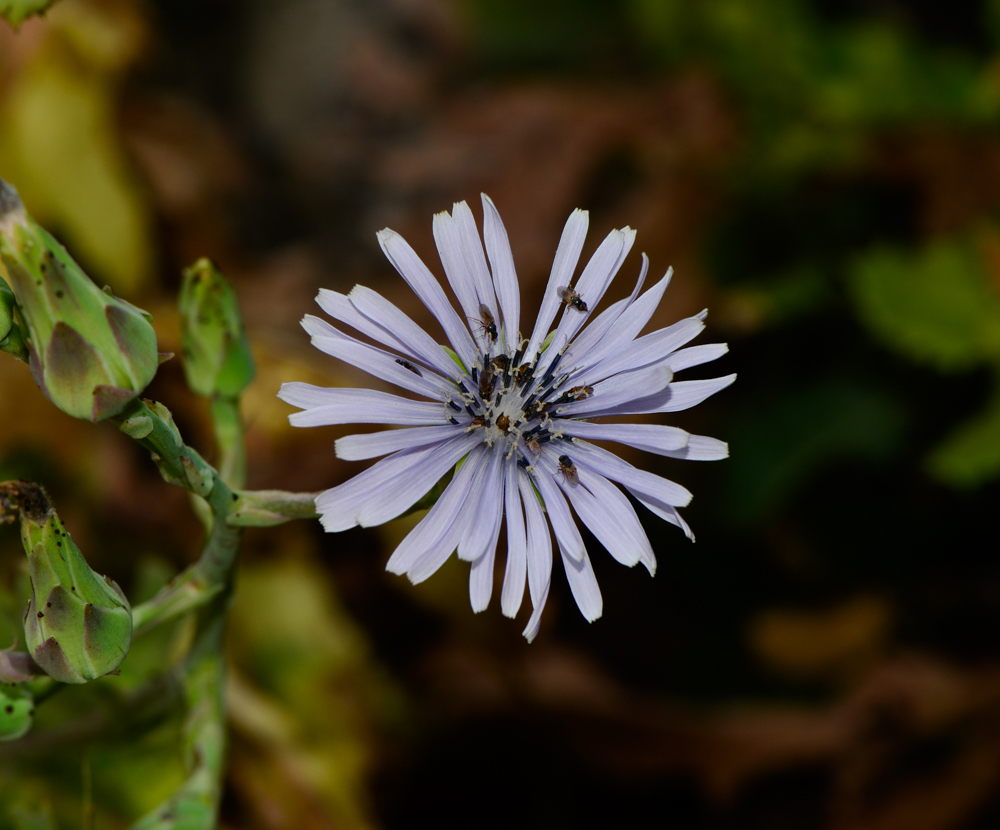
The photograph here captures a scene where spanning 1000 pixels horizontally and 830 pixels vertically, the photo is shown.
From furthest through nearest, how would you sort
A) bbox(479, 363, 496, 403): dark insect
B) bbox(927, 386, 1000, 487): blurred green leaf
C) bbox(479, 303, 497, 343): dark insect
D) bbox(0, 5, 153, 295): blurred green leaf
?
bbox(0, 5, 153, 295): blurred green leaf
bbox(927, 386, 1000, 487): blurred green leaf
bbox(479, 363, 496, 403): dark insect
bbox(479, 303, 497, 343): dark insect

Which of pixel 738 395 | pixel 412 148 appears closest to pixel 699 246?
pixel 738 395

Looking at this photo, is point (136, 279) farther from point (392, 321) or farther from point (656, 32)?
point (656, 32)

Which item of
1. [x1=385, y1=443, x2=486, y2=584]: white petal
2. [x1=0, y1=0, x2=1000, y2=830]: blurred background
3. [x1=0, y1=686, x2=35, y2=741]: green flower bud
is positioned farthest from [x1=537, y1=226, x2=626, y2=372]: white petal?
[x1=0, y1=0, x2=1000, y2=830]: blurred background

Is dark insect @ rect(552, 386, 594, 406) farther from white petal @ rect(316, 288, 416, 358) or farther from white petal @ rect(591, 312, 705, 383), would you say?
white petal @ rect(316, 288, 416, 358)

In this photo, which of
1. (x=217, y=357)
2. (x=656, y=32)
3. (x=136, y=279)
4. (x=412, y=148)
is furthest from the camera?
(x=412, y=148)

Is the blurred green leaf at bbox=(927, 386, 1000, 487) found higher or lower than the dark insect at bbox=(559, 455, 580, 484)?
higher

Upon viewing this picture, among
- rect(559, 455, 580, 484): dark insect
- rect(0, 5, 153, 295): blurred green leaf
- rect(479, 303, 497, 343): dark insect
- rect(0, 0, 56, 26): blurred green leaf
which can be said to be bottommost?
rect(559, 455, 580, 484): dark insect

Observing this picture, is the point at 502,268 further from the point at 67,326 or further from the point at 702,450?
the point at 67,326

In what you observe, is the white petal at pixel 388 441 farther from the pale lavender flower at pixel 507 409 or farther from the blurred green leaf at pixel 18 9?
the blurred green leaf at pixel 18 9
